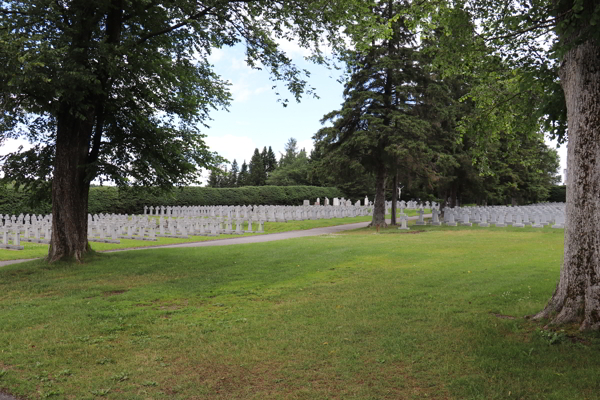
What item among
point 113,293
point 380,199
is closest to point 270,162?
point 380,199

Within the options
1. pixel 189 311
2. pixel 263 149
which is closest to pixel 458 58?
pixel 189 311

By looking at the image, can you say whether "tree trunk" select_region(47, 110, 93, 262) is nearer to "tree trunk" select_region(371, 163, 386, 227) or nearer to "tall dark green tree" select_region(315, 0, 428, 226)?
"tall dark green tree" select_region(315, 0, 428, 226)

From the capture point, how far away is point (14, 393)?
4.30 metres

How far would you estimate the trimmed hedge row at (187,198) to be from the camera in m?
28.1

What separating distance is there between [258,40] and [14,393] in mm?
11512

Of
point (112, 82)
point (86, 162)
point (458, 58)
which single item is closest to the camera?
point (458, 58)

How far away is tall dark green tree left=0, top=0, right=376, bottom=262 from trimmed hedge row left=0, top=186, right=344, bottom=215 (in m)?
10.3

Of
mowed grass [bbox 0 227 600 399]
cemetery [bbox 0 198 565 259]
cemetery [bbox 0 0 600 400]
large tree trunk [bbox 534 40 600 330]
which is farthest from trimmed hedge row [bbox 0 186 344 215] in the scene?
large tree trunk [bbox 534 40 600 330]

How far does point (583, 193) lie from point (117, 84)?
37.2 ft

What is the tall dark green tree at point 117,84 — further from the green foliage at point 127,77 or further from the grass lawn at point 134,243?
the grass lawn at point 134,243

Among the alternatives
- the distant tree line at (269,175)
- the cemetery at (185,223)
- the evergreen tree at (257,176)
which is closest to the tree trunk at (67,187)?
the cemetery at (185,223)

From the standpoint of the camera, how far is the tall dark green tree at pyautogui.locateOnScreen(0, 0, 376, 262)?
35.4 feet

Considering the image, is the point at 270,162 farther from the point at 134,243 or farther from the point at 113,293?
the point at 113,293

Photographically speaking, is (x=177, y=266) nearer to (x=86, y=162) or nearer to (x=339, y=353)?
(x=86, y=162)
